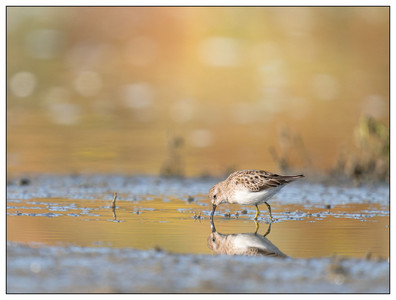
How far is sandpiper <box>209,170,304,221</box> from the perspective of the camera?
1042 centimetres

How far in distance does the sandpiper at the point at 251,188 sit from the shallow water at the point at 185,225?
0.24 metres

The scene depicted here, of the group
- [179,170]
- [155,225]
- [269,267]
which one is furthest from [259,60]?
[269,267]

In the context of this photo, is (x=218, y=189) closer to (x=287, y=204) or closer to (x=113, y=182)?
(x=287, y=204)

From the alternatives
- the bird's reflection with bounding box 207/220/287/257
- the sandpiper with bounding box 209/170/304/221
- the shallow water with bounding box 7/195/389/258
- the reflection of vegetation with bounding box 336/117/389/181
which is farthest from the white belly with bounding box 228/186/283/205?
the reflection of vegetation with bounding box 336/117/389/181

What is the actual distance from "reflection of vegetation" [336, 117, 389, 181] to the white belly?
3.72m

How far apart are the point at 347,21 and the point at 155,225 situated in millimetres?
22263

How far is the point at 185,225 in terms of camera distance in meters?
9.76

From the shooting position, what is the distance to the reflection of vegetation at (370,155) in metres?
13.6

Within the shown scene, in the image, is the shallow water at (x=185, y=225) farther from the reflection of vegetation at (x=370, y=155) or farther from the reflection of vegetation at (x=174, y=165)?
the reflection of vegetation at (x=370, y=155)

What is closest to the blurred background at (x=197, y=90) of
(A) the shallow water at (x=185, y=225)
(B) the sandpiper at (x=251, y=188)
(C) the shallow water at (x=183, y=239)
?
(C) the shallow water at (x=183, y=239)

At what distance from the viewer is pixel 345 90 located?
2389 cm

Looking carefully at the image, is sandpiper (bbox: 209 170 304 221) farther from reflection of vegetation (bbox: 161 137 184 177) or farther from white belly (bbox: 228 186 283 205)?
reflection of vegetation (bbox: 161 137 184 177)

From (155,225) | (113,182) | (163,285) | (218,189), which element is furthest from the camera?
(113,182)

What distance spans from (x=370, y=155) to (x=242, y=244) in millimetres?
6048
